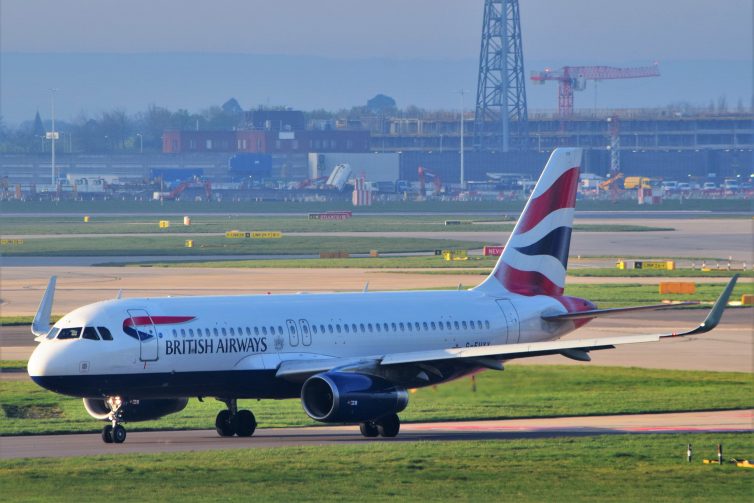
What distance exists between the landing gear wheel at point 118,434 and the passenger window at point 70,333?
9.80 ft

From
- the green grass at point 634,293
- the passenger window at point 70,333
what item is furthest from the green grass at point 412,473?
the green grass at point 634,293

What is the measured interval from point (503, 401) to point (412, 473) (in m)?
13.9

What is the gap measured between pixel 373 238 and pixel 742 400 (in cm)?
10965

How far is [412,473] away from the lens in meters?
33.5

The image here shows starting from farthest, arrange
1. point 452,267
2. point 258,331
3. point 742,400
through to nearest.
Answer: point 452,267
point 742,400
point 258,331

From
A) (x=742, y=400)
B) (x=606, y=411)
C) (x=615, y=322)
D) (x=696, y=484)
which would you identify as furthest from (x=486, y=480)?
(x=615, y=322)

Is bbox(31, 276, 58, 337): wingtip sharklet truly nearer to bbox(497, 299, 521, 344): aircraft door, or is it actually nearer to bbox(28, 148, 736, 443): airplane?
bbox(28, 148, 736, 443): airplane

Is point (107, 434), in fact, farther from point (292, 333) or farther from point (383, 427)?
point (383, 427)

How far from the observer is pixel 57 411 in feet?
152

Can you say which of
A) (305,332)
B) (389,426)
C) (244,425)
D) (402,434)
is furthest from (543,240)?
(244,425)

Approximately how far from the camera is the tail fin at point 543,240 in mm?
47906

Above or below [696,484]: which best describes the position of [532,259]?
above

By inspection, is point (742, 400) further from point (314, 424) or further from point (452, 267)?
point (452, 267)

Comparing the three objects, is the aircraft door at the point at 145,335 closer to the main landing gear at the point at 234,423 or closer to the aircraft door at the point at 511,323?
the main landing gear at the point at 234,423
